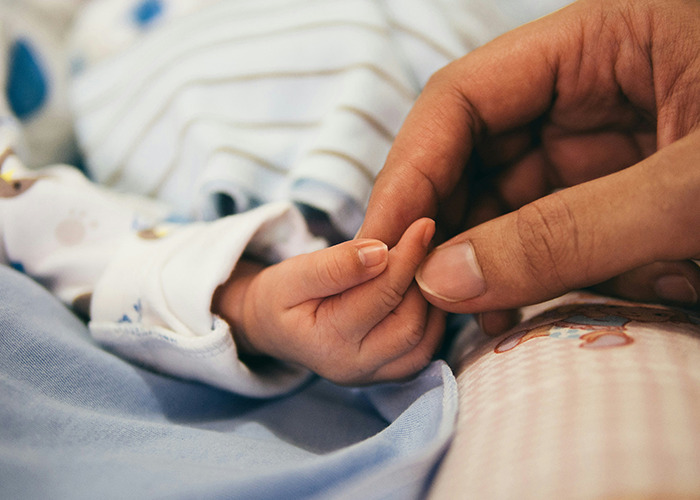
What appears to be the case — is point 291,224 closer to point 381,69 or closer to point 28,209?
point 381,69

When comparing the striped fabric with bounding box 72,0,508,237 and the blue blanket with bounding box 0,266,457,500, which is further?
the striped fabric with bounding box 72,0,508,237

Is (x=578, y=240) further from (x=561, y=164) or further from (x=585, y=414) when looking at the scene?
(x=561, y=164)

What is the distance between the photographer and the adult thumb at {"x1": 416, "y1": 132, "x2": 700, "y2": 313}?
36 centimetres

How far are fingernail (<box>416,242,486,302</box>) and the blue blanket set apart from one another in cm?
8

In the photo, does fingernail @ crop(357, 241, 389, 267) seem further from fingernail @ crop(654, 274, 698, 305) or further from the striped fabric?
fingernail @ crop(654, 274, 698, 305)

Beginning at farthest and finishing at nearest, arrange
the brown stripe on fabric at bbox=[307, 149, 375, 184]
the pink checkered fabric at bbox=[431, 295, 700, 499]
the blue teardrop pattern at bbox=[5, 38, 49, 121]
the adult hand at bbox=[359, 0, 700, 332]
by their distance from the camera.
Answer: the blue teardrop pattern at bbox=[5, 38, 49, 121], the brown stripe on fabric at bbox=[307, 149, 375, 184], the adult hand at bbox=[359, 0, 700, 332], the pink checkered fabric at bbox=[431, 295, 700, 499]

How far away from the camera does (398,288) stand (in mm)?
466

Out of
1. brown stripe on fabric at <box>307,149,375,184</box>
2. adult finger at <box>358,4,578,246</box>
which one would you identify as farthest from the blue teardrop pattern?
adult finger at <box>358,4,578,246</box>

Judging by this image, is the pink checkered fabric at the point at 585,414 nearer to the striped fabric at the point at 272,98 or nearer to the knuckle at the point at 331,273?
the knuckle at the point at 331,273

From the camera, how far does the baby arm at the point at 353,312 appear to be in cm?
46

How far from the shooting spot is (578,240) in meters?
0.39

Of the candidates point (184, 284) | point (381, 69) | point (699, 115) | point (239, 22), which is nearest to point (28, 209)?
point (184, 284)

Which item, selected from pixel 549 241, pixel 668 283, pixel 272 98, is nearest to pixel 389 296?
pixel 549 241

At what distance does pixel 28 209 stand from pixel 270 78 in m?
0.42
